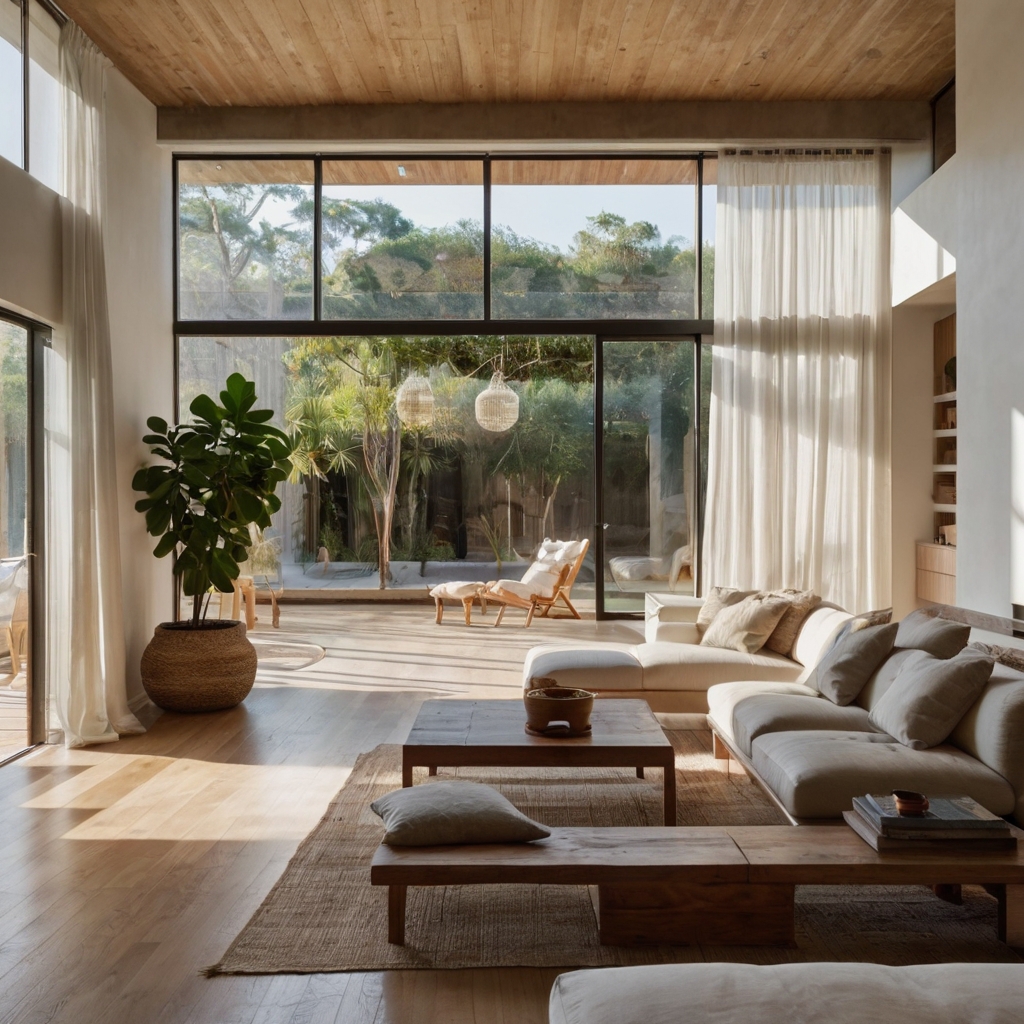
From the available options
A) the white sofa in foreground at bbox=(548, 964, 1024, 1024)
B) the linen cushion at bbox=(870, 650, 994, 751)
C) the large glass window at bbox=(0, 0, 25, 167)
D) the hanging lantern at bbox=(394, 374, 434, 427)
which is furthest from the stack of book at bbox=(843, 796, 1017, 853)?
the hanging lantern at bbox=(394, 374, 434, 427)

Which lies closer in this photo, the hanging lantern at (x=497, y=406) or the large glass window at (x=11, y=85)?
the large glass window at (x=11, y=85)

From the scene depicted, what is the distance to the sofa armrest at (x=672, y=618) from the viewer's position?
227 inches

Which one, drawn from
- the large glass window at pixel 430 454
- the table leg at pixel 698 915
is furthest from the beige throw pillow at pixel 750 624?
the large glass window at pixel 430 454

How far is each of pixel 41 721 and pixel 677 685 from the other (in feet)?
10.7

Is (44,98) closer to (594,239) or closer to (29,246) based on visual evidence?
(29,246)

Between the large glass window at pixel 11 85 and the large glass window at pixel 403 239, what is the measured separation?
8.11 ft

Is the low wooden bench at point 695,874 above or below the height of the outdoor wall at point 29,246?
below

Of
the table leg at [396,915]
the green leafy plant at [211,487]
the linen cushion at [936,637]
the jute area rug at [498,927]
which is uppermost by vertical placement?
the green leafy plant at [211,487]

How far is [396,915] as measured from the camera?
2.80m

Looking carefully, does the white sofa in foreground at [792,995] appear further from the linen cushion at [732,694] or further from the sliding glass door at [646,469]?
the sliding glass door at [646,469]

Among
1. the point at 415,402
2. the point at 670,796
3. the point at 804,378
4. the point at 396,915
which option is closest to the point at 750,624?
the point at 670,796

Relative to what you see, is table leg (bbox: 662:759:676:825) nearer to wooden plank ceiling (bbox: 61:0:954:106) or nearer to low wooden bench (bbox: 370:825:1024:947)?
low wooden bench (bbox: 370:825:1024:947)

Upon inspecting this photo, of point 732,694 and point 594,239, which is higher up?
point 594,239

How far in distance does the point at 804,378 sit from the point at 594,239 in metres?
1.81
